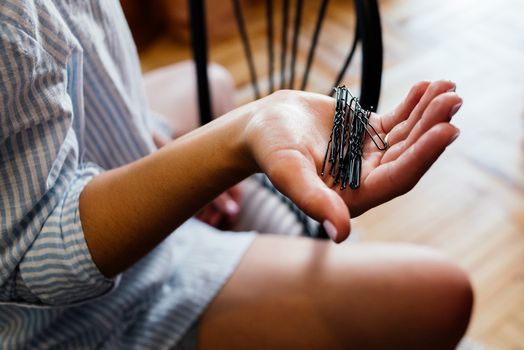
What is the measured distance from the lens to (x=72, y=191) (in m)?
0.53

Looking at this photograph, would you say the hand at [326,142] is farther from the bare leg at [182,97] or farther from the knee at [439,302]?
the bare leg at [182,97]

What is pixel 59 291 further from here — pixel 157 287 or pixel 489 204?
pixel 489 204

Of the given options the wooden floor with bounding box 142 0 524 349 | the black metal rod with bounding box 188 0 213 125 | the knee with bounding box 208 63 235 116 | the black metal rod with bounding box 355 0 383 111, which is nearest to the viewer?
the black metal rod with bounding box 355 0 383 111

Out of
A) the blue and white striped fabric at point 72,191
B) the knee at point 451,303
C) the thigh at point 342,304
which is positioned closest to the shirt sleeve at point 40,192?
the blue and white striped fabric at point 72,191

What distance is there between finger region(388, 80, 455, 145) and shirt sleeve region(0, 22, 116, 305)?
32 cm

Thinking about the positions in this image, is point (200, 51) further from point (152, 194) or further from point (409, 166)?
point (409, 166)

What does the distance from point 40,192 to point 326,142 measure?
0.29m

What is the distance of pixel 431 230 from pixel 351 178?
935 millimetres

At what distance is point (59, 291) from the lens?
526mm

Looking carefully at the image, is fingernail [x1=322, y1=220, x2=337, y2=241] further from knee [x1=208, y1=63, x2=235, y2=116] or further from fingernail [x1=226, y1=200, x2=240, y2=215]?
knee [x1=208, y1=63, x2=235, y2=116]

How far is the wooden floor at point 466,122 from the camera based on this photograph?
1173 millimetres

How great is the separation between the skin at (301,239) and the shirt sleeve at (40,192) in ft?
0.08

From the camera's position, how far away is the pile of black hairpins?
16.6 inches

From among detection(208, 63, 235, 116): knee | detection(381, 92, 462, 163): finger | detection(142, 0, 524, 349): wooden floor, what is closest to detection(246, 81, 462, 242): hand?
detection(381, 92, 462, 163): finger
